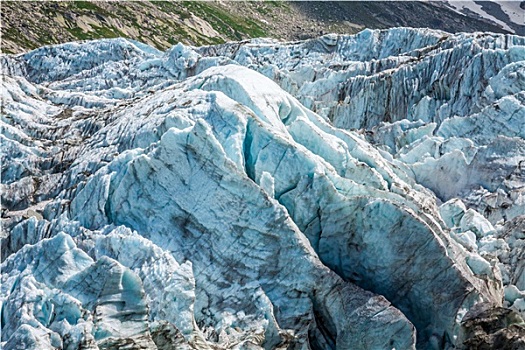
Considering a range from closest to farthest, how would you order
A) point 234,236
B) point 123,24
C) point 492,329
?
point 492,329 < point 234,236 < point 123,24

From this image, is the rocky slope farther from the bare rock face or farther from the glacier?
the bare rock face

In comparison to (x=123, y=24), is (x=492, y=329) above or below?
above

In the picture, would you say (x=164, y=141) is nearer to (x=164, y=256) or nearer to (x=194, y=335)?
(x=164, y=256)

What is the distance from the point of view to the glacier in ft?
71.3

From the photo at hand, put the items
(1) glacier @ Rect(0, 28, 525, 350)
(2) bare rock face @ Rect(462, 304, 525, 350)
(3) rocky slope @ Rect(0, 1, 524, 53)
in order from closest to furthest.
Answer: (1) glacier @ Rect(0, 28, 525, 350) → (2) bare rock face @ Rect(462, 304, 525, 350) → (3) rocky slope @ Rect(0, 1, 524, 53)

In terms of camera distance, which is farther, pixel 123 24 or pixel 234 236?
pixel 123 24

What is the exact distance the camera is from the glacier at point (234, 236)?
71.3 ft

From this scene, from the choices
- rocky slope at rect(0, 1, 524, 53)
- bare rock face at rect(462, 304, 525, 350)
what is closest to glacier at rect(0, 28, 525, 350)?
bare rock face at rect(462, 304, 525, 350)

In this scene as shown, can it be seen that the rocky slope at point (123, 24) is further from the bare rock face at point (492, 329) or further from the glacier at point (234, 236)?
the bare rock face at point (492, 329)

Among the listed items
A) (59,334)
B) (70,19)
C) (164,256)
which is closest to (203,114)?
(164,256)

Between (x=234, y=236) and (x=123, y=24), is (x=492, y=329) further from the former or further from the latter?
(x=123, y=24)

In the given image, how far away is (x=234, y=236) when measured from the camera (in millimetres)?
24984

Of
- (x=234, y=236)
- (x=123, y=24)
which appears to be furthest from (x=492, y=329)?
(x=123, y=24)

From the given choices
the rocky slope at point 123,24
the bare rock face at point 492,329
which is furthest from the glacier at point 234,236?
the rocky slope at point 123,24
